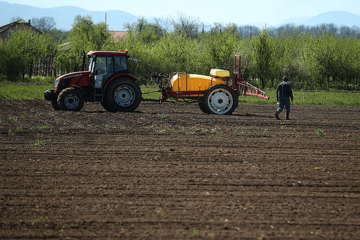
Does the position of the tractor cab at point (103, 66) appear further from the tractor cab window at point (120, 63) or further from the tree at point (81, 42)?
the tree at point (81, 42)

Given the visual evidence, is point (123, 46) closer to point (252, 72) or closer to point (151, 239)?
point (252, 72)

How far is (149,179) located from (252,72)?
125ft

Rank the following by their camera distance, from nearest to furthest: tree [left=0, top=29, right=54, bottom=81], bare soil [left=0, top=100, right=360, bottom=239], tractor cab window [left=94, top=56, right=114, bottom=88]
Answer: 1. bare soil [left=0, top=100, right=360, bottom=239]
2. tractor cab window [left=94, top=56, right=114, bottom=88]
3. tree [left=0, top=29, right=54, bottom=81]

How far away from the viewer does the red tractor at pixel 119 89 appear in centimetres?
1612

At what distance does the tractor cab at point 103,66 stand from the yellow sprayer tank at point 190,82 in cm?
240

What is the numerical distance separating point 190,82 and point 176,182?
9475mm

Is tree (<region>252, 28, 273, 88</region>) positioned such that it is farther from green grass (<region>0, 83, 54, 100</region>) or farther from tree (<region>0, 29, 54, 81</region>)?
green grass (<region>0, 83, 54, 100</region>)

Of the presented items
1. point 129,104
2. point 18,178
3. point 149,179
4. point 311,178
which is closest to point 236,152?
point 311,178

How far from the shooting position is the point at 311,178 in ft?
25.0

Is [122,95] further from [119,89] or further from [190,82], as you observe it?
[190,82]

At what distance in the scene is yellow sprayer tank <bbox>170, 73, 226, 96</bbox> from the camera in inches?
639

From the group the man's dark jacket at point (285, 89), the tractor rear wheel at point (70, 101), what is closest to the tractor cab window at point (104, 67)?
the tractor rear wheel at point (70, 101)

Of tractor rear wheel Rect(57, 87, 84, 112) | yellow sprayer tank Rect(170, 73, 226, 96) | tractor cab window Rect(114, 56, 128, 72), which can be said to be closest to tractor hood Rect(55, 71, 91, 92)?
tractor rear wheel Rect(57, 87, 84, 112)

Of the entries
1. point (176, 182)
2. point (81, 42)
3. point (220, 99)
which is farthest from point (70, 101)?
point (81, 42)
